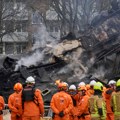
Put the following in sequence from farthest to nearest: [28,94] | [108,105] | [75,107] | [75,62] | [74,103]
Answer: [75,62], [74,103], [75,107], [108,105], [28,94]

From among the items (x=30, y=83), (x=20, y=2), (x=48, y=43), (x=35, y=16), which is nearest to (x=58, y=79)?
(x=48, y=43)

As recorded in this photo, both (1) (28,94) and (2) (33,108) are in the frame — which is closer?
(1) (28,94)

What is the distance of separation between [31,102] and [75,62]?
8.70m

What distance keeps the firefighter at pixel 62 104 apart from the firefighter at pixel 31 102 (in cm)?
40

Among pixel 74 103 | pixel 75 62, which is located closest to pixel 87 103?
pixel 74 103

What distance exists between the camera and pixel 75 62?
21.6 m

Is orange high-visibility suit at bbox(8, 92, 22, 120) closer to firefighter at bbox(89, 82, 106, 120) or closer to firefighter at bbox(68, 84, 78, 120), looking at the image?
firefighter at bbox(68, 84, 78, 120)

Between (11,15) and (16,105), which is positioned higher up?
(11,15)

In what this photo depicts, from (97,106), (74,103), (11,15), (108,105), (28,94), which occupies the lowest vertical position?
(97,106)

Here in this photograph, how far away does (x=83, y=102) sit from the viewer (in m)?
13.0

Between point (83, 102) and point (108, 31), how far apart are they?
32.9 ft

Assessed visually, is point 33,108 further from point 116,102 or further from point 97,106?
point 116,102

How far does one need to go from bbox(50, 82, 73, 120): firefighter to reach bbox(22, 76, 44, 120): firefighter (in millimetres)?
401

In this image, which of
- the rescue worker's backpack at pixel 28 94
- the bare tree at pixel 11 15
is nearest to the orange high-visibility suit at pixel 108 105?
the rescue worker's backpack at pixel 28 94
